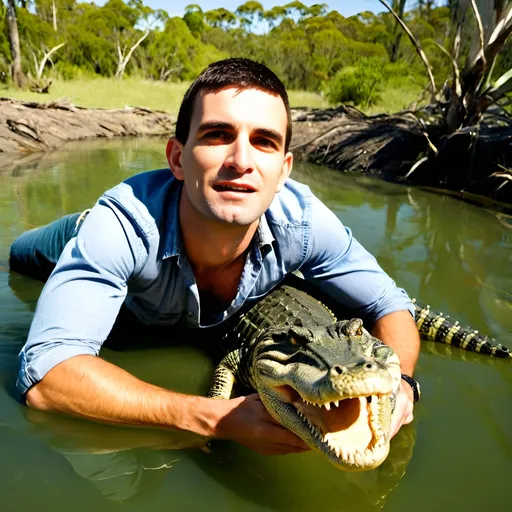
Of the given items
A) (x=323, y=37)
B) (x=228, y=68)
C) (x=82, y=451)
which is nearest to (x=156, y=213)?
(x=228, y=68)

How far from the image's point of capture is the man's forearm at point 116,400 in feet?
6.46

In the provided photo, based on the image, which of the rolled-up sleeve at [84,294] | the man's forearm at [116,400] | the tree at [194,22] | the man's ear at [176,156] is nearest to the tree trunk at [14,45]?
the man's ear at [176,156]

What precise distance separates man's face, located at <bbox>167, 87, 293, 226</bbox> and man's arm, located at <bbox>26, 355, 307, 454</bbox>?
84 cm

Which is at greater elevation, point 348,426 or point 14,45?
point 14,45

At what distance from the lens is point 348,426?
5.51 ft

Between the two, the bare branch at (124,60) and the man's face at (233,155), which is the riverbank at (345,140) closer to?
the man's face at (233,155)

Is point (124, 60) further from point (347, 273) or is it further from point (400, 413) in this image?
point (400, 413)

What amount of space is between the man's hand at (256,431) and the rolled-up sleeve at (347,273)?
3.27ft

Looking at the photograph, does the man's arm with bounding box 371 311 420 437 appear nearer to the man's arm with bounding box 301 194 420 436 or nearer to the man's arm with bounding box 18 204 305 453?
the man's arm with bounding box 301 194 420 436

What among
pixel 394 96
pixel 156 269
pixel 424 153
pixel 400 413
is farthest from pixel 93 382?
pixel 394 96

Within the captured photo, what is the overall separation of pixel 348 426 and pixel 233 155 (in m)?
1.28

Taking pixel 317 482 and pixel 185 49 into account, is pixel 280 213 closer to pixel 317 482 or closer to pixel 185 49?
pixel 317 482

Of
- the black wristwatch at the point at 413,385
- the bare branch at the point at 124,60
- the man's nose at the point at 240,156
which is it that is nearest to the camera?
the man's nose at the point at 240,156

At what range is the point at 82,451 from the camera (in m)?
1.99
